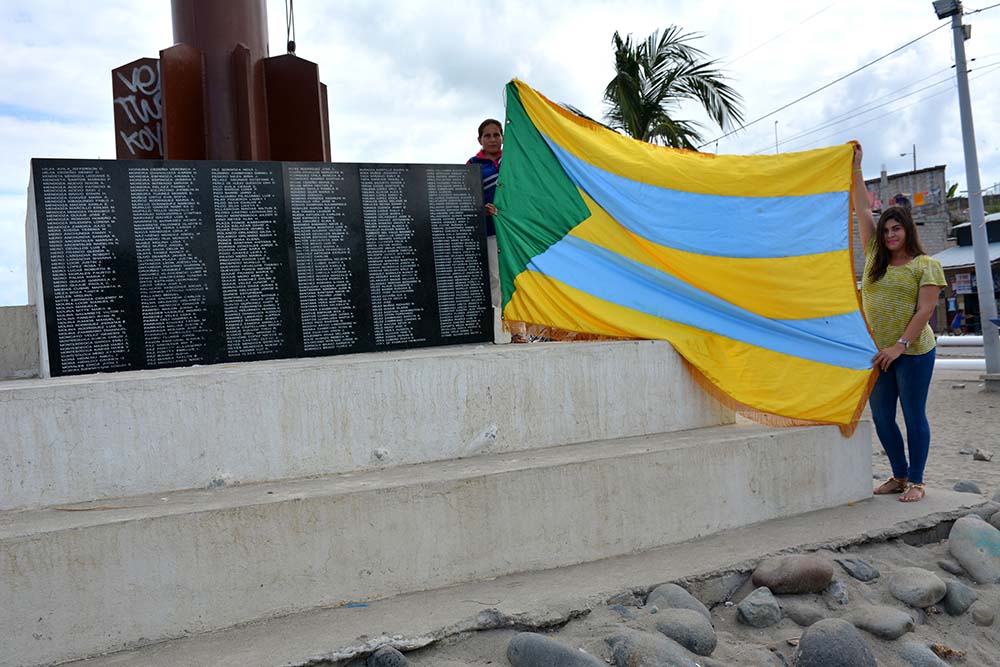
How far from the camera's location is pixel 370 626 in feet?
11.0

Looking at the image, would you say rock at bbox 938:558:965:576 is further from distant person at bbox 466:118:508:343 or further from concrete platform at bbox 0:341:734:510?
distant person at bbox 466:118:508:343

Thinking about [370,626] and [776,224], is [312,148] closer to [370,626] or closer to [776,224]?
[776,224]

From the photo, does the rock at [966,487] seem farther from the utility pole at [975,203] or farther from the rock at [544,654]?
the utility pole at [975,203]

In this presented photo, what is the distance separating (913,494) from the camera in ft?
16.7

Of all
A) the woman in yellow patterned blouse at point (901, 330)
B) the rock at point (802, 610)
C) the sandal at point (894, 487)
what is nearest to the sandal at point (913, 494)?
the woman in yellow patterned blouse at point (901, 330)

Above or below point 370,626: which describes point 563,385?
above

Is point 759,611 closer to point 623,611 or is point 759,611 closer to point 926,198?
point 623,611

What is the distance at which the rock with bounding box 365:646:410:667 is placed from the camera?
3.07 metres

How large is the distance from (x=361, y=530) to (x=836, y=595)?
7.19ft

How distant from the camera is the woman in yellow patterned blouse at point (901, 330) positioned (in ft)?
16.2

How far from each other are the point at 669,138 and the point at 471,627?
1099cm

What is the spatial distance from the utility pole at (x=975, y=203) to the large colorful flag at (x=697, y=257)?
793 centimetres

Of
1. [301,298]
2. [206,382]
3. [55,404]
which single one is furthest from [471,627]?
[301,298]

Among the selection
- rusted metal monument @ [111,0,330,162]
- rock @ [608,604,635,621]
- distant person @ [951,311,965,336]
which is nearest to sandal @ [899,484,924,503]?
rock @ [608,604,635,621]
